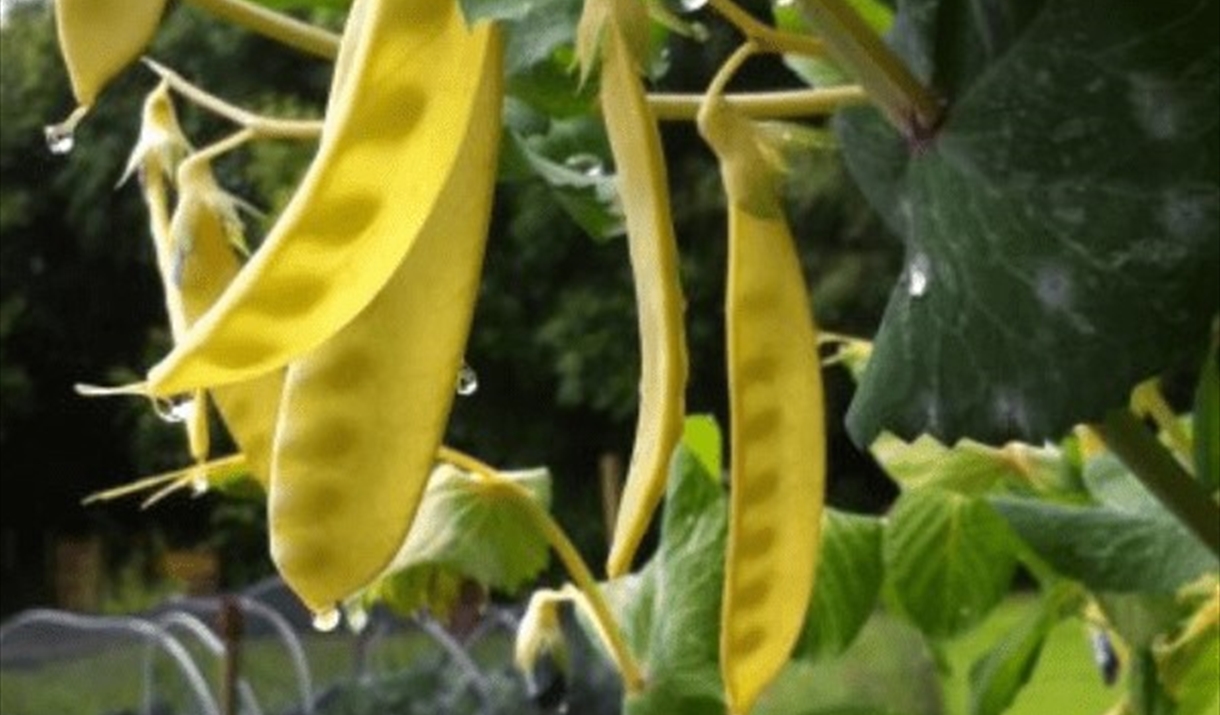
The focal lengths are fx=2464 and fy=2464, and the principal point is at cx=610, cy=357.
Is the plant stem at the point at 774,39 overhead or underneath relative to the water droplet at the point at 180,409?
overhead

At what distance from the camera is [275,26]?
189mm

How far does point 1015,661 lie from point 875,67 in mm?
276

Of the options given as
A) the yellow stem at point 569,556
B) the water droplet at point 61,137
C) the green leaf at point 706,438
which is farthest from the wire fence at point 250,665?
the water droplet at point 61,137

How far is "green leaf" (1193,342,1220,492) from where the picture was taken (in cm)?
26

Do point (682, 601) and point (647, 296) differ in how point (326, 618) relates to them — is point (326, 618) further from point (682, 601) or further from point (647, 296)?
point (682, 601)

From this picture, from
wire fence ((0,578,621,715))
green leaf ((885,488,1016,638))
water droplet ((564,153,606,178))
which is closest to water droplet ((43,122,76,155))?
water droplet ((564,153,606,178))

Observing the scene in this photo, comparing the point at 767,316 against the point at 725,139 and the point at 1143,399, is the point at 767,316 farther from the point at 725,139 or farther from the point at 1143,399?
the point at 1143,399

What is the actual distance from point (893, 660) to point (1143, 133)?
67.3 inches

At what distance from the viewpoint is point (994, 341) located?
0.52ft

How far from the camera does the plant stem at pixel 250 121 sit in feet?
0.69

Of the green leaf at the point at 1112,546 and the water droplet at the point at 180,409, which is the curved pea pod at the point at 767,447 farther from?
the green leaf at the point at 1112,546

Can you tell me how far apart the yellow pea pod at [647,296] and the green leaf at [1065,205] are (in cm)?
3

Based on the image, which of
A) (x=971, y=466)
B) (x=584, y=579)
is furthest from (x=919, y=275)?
(x=971, y=466)

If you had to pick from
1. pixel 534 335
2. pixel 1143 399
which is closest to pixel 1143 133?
pixel 1143 399
